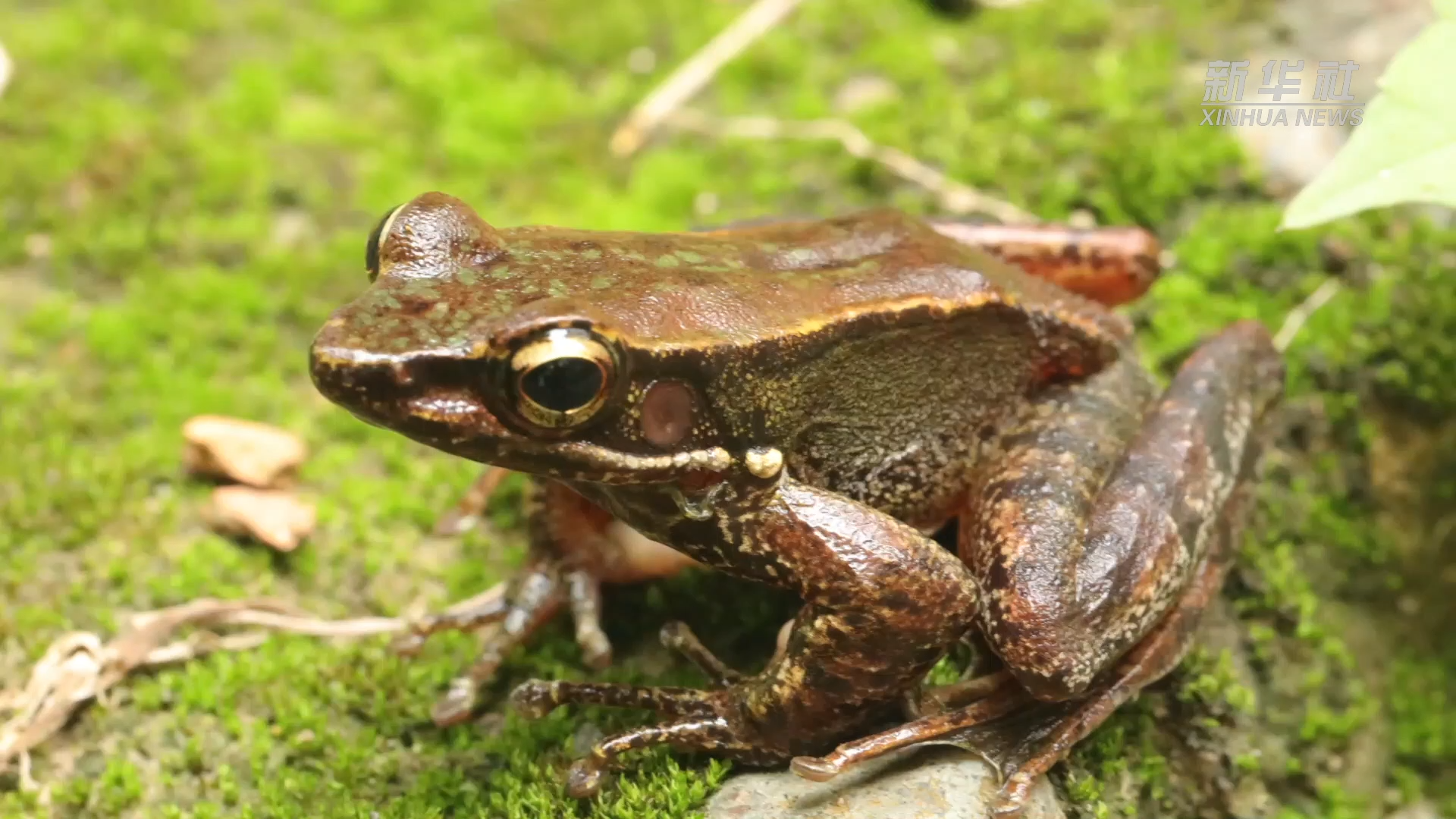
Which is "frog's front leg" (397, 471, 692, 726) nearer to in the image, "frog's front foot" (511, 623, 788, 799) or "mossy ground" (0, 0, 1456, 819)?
"mossy ground" (0, 0, 1456, 819)

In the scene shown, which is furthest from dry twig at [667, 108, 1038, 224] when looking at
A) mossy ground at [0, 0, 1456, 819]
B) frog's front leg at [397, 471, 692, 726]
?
frog's front leg at [397, 471, 692, 726]

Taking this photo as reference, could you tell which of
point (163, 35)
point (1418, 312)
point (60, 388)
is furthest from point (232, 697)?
point (1418, 312)

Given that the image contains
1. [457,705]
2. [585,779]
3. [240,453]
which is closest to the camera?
[585,779]

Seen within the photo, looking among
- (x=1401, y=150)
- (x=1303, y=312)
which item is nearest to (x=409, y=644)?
(x=1401, y=150)

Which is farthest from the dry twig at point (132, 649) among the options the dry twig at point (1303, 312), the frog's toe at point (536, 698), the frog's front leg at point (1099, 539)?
the dry twig at point (1303, 312)

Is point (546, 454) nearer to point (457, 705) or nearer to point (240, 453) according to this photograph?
point (457, 705)

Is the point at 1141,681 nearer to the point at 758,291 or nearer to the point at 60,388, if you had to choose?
the point at 758,291
